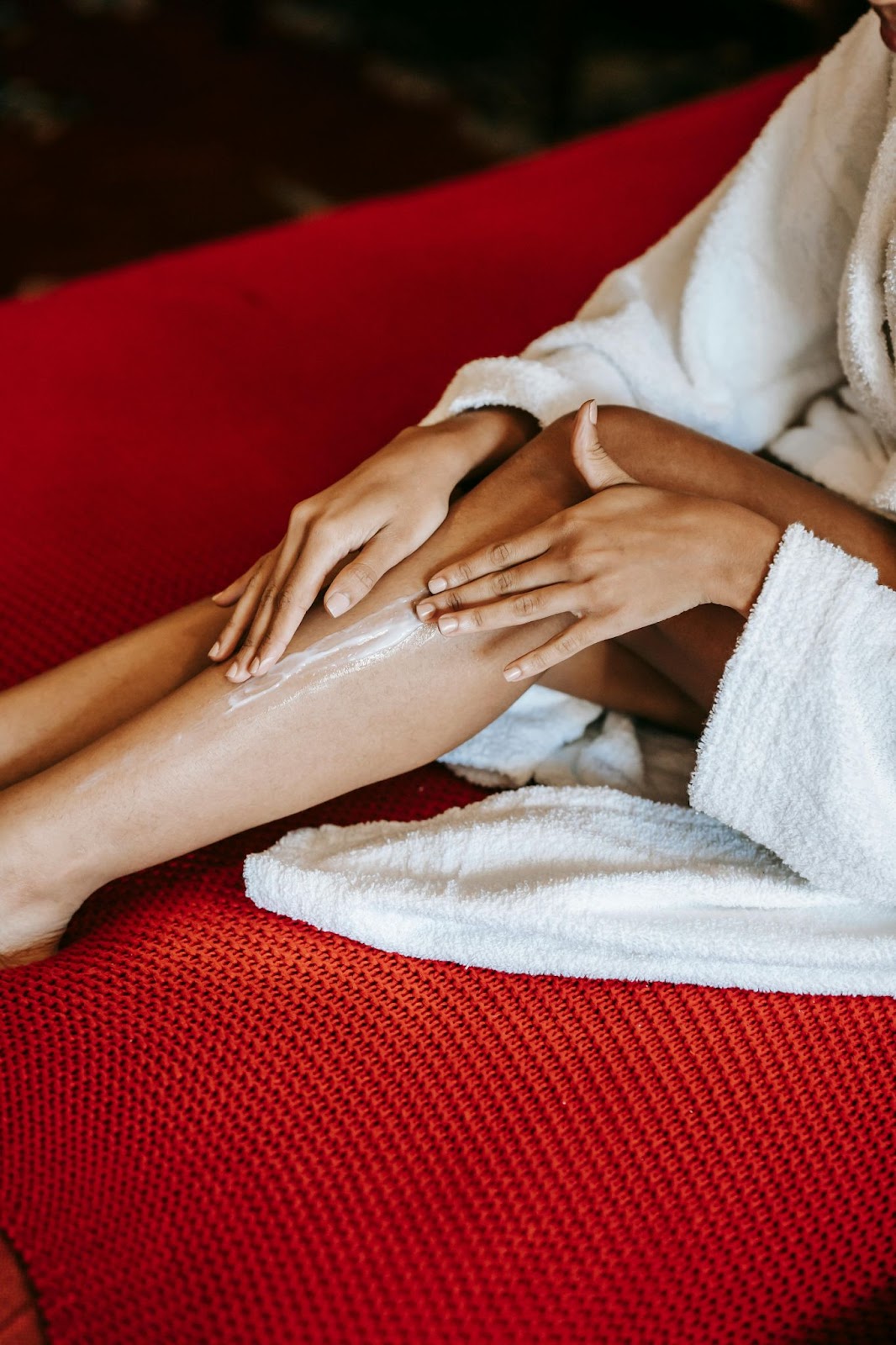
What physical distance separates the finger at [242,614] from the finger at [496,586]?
12 cm

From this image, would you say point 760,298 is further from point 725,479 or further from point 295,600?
point 295,600

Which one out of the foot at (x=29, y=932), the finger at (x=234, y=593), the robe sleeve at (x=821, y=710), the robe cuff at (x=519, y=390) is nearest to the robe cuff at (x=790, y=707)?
the robe sleeve at (x=821, y=710)

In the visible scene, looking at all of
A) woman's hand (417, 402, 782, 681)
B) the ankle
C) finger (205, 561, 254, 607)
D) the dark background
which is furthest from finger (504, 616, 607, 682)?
the dark background

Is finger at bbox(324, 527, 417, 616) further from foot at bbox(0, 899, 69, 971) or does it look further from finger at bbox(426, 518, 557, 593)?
foot at bbox(0, 899, 69, 971)

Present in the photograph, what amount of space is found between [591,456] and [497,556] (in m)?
0.09

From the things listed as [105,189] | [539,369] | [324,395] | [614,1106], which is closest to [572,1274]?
[614,1106]

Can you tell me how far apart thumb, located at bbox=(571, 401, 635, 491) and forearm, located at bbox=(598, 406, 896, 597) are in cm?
4

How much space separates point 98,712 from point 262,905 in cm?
18

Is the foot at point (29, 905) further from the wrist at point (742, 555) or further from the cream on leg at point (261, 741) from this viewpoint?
the wrist at point (742, 555)

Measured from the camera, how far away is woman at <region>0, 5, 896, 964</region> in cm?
73

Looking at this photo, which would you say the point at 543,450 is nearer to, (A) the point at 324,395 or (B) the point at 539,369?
(B) the point at 539,369

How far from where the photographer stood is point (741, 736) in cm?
75

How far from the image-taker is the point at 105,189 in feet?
8.27

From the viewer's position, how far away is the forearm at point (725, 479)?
31.6 inches
